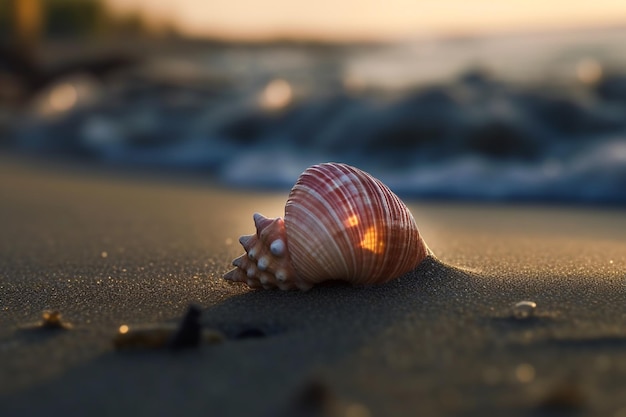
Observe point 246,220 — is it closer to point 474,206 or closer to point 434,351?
point 474,206

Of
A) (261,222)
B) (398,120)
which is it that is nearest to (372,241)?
(261,222)

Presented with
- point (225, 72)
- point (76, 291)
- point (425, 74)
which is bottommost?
point (76, 291)

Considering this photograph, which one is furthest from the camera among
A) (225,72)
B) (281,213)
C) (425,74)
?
(225,72)

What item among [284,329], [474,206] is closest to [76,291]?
[284,329]

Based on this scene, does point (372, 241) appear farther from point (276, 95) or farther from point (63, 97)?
point (63, 97)

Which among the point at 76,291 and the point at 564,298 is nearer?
the point at 564,298

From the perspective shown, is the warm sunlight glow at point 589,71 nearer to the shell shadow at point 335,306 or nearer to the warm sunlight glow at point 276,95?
the warm sunlight glow at point 276,95
